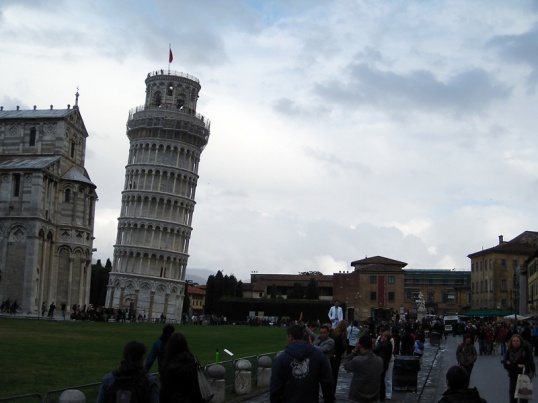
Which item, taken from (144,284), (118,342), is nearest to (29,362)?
(118,342)

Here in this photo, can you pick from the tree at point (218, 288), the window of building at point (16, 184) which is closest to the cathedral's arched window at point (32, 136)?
the window of building at point (16, 184)

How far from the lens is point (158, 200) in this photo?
8694 cm

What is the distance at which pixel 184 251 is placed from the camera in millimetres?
89312

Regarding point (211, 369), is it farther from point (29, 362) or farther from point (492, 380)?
point (492, 380)

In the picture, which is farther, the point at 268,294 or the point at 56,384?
the point at 268,294

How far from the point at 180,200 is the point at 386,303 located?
3107 cm

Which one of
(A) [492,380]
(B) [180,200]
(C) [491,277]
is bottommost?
(A) [492,380]

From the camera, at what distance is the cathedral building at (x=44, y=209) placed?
56.4 meters

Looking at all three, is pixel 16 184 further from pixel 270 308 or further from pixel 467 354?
pixel 467 354

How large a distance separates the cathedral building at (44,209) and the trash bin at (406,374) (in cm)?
4278

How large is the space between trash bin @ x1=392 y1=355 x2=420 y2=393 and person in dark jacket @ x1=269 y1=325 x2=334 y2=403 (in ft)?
34.2

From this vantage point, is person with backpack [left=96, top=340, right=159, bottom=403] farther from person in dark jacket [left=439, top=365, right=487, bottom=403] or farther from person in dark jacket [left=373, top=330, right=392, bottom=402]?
person in dark jacket [left=373, top=330, right=392, bottom=402]

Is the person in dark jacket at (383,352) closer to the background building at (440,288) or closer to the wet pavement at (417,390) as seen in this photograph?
the wet pavement at (417,390)

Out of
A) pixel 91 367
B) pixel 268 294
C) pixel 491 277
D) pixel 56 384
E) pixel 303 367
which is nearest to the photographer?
pixel 303 367
